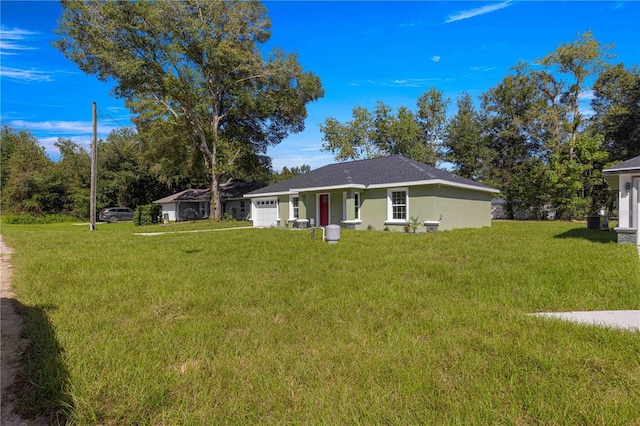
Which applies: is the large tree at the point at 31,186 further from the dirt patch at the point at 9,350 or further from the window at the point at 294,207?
the dirt patch at the point at 9,350

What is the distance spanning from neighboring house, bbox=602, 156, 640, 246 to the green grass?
4708mm

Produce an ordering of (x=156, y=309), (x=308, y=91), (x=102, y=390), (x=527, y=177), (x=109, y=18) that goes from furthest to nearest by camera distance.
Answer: (x=527, y=177) → (x=308, y=91) → (x=109, y=18) → (x=156, y=309) → (x=102, y=390)

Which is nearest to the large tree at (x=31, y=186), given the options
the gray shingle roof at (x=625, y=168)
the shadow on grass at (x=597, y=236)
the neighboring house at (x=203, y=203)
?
the neighboring house at (x=203, y=203)

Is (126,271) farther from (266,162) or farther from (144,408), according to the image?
(266,162)

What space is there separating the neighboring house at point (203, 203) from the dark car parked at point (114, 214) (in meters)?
3.39

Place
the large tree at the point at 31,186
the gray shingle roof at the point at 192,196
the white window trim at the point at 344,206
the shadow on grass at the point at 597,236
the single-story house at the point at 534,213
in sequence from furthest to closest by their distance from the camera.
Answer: the large tree at the point at 31,186
the gray shingle roof at the point at 192,196
the single-story house at the point at 534,213
the white window trim at the point at 344,206
the shadow on grass at the point at 597,236

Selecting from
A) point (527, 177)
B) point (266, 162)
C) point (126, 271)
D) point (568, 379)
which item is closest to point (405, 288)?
point (568, 379)

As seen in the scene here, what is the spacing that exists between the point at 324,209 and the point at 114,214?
24.3m

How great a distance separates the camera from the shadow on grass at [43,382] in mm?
2324

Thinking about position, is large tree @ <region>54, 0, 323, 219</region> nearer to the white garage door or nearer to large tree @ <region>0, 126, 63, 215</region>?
the white garage door

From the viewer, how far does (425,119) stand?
1517 inches

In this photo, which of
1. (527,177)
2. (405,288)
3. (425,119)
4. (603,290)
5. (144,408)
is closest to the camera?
(144,408)

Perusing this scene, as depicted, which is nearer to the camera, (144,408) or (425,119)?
(144,408)

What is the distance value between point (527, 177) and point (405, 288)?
31.4 meters
